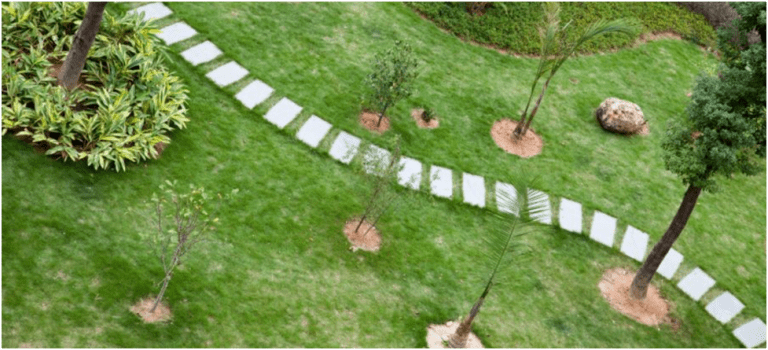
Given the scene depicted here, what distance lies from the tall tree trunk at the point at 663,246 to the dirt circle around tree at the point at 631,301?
0.46ft

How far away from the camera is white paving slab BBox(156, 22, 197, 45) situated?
Result: 489 inches

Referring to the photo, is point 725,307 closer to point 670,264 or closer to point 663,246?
point 670,264

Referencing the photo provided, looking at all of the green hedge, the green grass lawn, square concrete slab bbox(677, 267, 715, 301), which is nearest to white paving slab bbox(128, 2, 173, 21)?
the green grass lawn

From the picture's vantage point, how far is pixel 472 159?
493 inches

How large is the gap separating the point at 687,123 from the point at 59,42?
10.4 m

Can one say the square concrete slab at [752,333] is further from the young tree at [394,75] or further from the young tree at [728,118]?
the young tree at [394,75]

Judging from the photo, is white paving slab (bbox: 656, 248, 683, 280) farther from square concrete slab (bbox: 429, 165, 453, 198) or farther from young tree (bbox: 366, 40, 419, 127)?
young tree (bbox: 366, 40, 419, 127)

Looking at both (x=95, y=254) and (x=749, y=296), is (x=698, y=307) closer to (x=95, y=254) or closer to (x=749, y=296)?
(x=749, y=296)

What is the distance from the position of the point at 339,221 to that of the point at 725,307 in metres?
7.02

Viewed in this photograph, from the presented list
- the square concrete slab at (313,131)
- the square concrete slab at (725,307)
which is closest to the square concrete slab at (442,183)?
the square concrete slab at (313,131)

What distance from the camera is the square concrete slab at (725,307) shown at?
36.5 ft

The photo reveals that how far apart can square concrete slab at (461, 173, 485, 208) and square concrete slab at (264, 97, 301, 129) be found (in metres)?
3.42

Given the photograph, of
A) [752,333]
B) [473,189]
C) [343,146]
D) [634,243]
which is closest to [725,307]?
[752,333]

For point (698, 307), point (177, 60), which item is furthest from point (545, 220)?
point (177, 60)
